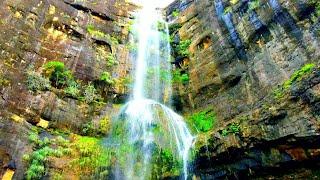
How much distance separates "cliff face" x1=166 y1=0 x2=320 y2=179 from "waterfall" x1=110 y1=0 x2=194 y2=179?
2.71ft

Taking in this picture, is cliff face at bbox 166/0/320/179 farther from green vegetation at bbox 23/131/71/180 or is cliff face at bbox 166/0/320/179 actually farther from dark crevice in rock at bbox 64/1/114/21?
green vegetation at bbox 23/131/71/180

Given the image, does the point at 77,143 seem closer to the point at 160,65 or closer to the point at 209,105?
the point at 209,105

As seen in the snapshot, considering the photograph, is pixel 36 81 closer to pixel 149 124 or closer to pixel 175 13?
pixel 149 124

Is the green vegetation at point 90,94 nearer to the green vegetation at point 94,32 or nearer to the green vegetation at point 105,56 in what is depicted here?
the green vegetation at point 105,56

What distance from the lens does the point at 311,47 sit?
421 inches

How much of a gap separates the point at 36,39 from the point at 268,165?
10701 mm

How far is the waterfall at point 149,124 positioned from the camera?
10.8 m

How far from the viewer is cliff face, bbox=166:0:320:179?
9180mm

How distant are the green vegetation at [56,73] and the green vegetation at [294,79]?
847 centimetres

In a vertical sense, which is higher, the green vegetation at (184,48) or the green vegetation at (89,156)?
the green vegetation at (184,48)

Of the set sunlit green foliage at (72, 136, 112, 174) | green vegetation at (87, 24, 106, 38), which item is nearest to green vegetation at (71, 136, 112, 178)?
sunlit green foliage at (72, 136, 112, 174)

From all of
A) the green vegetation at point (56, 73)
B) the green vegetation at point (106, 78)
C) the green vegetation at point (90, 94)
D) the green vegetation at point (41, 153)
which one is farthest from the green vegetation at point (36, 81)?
the green vegetation at point (106, 78)

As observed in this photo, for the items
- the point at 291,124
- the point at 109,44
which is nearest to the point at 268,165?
the point at 291,124

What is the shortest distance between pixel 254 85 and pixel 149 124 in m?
4.37
